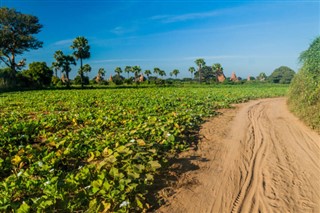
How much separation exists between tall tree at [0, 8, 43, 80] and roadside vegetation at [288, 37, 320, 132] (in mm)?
40149

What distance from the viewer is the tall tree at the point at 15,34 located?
119 ft

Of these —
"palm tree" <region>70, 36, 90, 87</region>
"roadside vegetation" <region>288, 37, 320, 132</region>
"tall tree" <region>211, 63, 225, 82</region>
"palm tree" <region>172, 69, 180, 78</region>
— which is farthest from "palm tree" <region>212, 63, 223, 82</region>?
"roadside vegetation" <region>288, 37, 320, 132</region>

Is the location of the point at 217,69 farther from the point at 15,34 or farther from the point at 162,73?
the point at 15,34

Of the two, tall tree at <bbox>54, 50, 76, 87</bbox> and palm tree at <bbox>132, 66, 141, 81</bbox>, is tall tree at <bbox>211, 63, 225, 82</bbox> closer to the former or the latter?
palm tree at <bbox>132, 66, 141, 81</bbox>

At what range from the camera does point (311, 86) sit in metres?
9.25

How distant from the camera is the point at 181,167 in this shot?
4676mm

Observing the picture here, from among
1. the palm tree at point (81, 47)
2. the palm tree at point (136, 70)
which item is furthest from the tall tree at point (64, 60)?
the palm tree at point (136, 70)

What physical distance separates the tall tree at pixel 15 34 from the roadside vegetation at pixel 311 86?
4015 cm

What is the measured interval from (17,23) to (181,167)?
43.7 meters

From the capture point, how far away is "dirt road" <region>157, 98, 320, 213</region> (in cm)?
345

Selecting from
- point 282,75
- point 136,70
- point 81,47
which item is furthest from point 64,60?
point 282,75

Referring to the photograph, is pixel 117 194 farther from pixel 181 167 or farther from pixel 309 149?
pixel 309 149

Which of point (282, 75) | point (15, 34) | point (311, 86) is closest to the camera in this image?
point (311, 86)

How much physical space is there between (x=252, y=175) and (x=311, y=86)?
6.93 m
